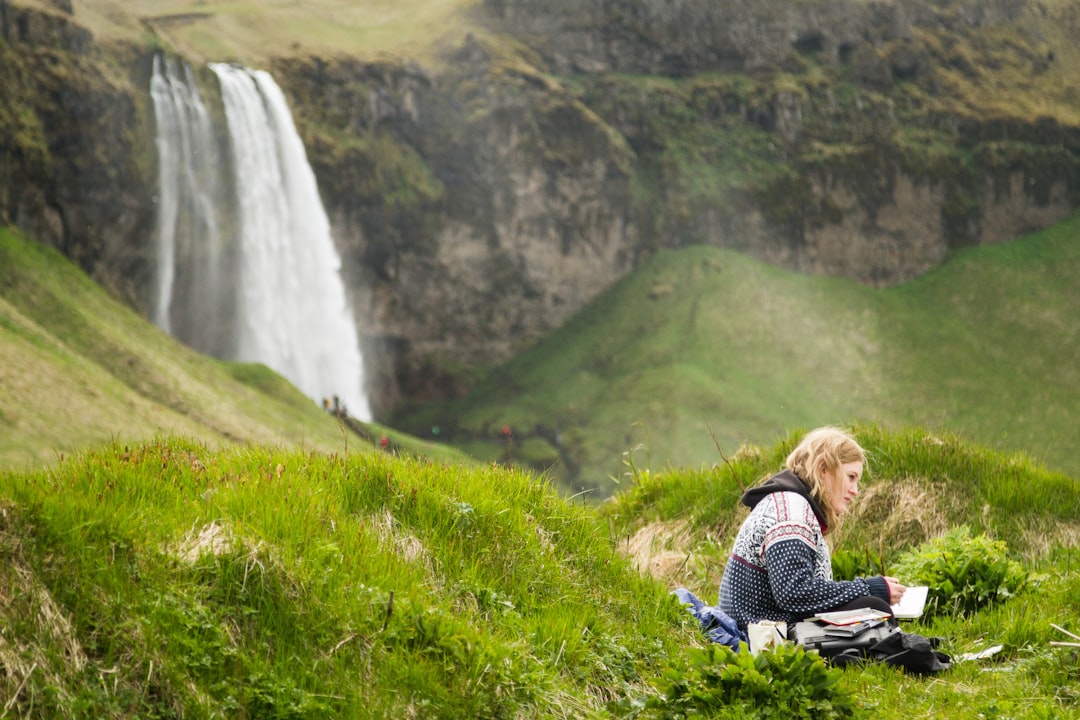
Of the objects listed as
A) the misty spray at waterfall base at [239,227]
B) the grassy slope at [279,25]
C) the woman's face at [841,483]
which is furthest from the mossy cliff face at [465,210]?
the woman's face at [841,483]

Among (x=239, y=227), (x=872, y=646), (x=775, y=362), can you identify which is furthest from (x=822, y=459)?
(x=775, y=362)

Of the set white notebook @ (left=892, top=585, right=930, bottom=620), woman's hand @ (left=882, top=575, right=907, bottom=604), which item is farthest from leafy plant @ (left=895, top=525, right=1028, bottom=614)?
woman's hand @ (left=882, top=575, right=907, bottom=604)

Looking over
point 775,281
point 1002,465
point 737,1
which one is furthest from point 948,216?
point 1002,465

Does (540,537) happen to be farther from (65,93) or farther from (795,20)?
(795,20)

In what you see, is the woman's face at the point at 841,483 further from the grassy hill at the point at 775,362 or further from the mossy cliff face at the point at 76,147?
the grassy hill at the point at 775,362

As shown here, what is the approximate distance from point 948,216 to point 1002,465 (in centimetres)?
9361

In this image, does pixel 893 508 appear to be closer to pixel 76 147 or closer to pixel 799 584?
pixel 799 584

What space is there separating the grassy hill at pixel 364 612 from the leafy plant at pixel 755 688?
0.01m

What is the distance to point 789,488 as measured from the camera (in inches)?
240

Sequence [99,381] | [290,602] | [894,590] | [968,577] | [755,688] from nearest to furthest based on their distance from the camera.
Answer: [755,688] → [290,602] → [894,590] → [968,577] → [99,381]

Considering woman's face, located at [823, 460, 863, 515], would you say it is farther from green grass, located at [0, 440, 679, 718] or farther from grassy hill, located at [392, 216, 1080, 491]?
grassy hill, located at [392, 216, 1080, 491]

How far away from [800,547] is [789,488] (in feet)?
1.18

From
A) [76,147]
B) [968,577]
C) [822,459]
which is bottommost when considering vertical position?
[76,147]

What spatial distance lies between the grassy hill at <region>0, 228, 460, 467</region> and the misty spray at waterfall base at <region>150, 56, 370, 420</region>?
8.57 m
